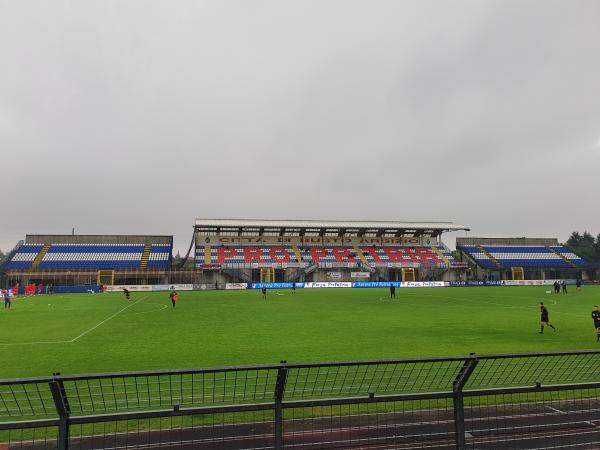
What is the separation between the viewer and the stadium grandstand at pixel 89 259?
213 feet

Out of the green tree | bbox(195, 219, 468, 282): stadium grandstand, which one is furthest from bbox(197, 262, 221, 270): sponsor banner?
the green tree

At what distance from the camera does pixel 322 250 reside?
82.1 metres

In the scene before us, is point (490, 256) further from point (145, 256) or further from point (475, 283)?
point (145, 256)

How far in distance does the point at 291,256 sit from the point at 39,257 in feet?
148

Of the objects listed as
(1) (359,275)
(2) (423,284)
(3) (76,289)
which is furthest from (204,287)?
(2) (423,284)

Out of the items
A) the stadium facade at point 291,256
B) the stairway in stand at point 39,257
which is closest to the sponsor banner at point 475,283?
the stadium facade at point 291,256

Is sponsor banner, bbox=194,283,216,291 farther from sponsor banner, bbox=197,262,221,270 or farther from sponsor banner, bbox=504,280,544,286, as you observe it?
sponsor banner, bbox=504,280,544,286

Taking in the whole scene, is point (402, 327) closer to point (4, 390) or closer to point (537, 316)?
point (537, 316)

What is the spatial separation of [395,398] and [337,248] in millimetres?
79295

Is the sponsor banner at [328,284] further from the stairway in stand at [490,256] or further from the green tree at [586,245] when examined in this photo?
the green tree at [586,245]

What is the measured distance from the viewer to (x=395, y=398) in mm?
4855

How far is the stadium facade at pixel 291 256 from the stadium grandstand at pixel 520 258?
0.20 meters

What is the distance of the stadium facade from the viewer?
6781cm

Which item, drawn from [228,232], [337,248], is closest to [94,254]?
[228,232]
